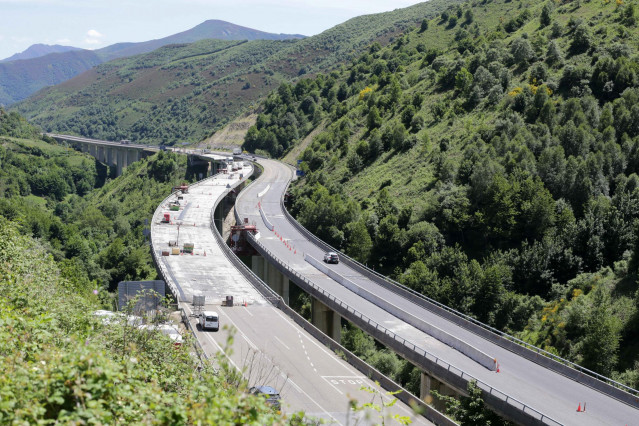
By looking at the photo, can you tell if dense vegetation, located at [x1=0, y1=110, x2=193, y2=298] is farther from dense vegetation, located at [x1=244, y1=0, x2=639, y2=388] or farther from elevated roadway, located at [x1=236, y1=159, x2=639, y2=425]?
dense vegetation, located at [x1=244, y1=0, x2=639, y2=388]

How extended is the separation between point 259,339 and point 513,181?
32.9 meters

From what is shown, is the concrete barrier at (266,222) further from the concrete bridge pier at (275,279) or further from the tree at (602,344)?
the tree at (602,344)

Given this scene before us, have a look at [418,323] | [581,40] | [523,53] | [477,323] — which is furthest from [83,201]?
[418,323]

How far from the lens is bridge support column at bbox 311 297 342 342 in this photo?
48.4 metres

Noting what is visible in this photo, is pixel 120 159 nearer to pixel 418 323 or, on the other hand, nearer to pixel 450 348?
pixel 418 323

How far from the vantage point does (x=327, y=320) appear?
1949 inches

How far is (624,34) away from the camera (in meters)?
82.3

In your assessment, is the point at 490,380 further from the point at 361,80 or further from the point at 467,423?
the point at 361,80

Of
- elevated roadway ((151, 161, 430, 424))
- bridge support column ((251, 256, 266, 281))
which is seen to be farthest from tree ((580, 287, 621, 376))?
bridge support column ((251, 256, 266, 281))

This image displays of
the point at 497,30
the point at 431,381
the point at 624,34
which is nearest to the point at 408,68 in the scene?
the point at 497,30

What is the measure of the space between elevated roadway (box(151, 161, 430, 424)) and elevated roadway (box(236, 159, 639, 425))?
12.9 ft

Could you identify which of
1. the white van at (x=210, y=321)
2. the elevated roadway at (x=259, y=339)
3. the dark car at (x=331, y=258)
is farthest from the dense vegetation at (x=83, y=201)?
the white van at (x=210, y=321)

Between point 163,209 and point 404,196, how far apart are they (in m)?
30.9

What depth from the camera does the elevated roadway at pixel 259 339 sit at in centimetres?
2777
